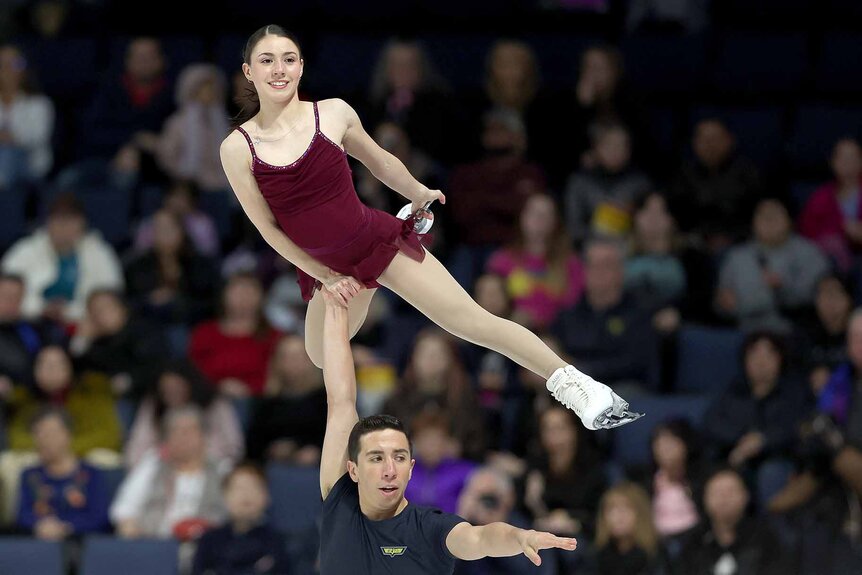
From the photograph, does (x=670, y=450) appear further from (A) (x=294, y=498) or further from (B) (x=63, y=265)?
(B) (x=63, y=265)

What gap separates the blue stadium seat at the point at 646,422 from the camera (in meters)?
9.13

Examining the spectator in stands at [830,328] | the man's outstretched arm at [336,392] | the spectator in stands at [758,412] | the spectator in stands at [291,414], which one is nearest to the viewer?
the man's outstretched arm at [336,392]

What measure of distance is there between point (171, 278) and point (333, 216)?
4.81 meters

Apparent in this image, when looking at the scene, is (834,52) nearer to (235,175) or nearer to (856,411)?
(856,411)

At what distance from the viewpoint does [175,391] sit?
9336mm

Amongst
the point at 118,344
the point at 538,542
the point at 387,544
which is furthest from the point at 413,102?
the point at 538,542

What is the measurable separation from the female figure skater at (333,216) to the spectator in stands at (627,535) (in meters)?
2.50

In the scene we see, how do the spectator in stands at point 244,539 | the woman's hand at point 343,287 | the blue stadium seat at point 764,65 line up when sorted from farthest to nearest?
1. the blue stadium seat at point 764,65
2. the spectator in stands at point 244,539
3. the woman's hand at point 343,287

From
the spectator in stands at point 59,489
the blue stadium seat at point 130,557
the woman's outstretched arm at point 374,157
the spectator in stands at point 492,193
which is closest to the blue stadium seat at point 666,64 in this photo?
the spectator in stands at point 492,193

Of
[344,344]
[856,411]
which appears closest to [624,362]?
[856,411]

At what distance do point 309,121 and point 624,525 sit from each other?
3.39 meters

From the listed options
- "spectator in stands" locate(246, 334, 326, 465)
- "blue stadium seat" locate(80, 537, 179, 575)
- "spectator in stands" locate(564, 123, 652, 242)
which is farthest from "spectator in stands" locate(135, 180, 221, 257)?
"blue stadium seat" locate(80, 537, 179, 575)

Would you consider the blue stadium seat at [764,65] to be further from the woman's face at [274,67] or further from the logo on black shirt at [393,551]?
the logo on black shirt at [393,551]

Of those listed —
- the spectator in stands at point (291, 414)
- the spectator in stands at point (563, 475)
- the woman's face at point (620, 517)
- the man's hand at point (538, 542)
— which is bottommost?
the man's hand at point (538, 542)
